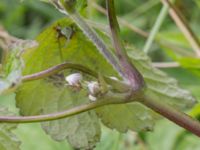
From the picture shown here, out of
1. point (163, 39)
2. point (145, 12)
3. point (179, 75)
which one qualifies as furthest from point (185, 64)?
point (145, 12)

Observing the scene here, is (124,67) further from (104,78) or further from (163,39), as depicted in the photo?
(163,39)

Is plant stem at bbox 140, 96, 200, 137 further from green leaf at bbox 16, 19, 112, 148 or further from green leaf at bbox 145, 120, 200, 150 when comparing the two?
green leaf at bbox 145, 120, 200, 150

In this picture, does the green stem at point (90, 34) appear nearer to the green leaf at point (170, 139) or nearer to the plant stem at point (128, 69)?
the plant stem at point (128, 69)

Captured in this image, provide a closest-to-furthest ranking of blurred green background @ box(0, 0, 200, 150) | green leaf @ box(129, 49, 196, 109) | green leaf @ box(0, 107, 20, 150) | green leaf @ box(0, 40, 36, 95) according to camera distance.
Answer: green leaf @ box(0, 40, 36, 95) < green leaf @ box(0, 107, 20, 150) < green leaf @ box(129, 49, 196, 109) < blurred green background @ box(0, 0, 200, 150)

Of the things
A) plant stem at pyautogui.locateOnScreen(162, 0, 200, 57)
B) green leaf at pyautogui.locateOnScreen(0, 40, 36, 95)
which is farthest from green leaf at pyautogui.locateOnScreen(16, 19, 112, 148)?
plant stem at pyautogui.locateOnScreen(162, 0, 200, 57)

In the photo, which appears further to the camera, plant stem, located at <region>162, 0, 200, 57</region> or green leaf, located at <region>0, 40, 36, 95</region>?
plant stem, located at <region>162, 0, 200, 57</region>

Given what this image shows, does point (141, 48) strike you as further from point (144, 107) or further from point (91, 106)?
point (91, 106)
